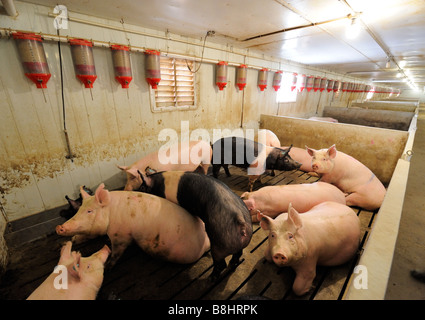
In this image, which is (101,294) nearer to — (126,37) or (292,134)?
(126,37)

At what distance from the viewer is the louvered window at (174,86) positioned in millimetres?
3666

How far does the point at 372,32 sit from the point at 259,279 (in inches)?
190

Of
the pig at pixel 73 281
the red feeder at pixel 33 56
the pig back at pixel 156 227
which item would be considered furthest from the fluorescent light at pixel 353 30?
the pig at pixel 73 281

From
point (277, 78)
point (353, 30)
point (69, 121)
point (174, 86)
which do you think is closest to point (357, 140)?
point (353, 30)

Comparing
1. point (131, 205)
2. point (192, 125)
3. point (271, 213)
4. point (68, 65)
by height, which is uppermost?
point (68, 65)

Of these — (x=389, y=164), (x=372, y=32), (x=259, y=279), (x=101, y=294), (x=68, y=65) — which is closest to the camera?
(x=101, y=294)

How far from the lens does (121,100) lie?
126 inches

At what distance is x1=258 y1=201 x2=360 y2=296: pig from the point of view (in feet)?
5.44

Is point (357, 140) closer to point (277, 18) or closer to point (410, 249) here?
point (410, 249)

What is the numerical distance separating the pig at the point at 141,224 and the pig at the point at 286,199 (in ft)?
3.54

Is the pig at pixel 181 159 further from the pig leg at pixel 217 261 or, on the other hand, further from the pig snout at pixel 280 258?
the pig snout at pixel 280 258

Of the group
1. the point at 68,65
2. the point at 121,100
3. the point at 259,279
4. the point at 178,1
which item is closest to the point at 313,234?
the point at 259,279

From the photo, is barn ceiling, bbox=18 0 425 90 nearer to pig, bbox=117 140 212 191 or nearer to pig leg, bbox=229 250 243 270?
pig, bbox=117 140 212 191

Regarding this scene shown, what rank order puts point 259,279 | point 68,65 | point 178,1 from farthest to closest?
point 68,65 → point 178,1 → point 259,279
